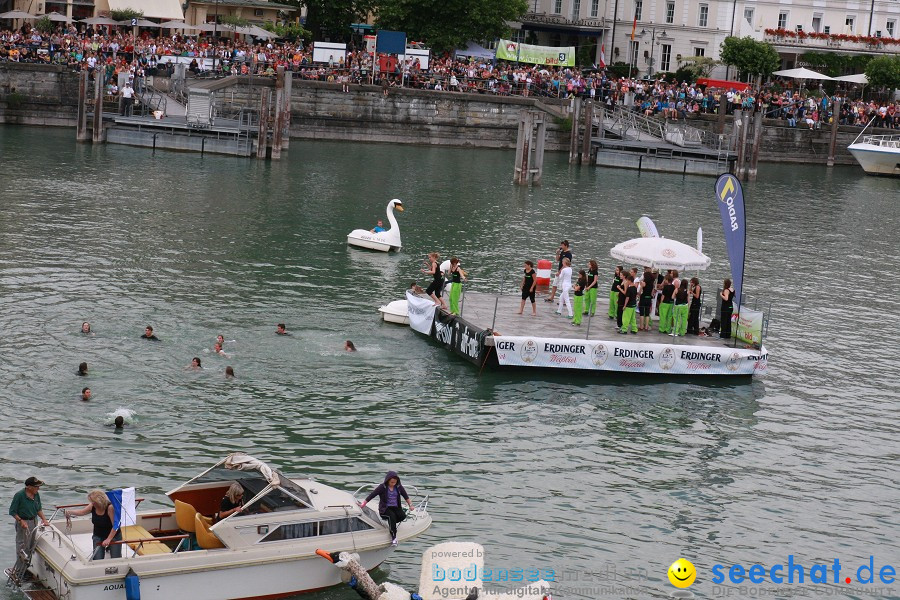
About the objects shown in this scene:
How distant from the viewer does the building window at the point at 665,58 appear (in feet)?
327

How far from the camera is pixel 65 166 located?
56594 mm

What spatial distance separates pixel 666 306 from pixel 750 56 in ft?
213

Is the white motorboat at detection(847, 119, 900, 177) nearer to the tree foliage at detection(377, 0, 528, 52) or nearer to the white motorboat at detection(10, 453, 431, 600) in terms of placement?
the tree foliage at detection(377, 0, 528, 52)

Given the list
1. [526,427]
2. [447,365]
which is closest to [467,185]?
[447,365]

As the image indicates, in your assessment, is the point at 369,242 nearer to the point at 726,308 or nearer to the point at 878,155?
the point at 726,308

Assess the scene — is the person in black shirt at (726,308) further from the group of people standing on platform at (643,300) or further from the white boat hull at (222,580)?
the white boat hull at (222,580)

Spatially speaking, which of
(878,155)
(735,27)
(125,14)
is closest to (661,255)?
(878,155)

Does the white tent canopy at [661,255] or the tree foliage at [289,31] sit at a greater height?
the tree foliage at [289,31]

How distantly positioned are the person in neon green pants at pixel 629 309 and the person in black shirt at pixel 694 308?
1495 millimetres

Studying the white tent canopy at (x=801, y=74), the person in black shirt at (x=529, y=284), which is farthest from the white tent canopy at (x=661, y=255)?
the white tent canopy at (x=801, y=74)

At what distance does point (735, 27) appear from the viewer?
321 feet

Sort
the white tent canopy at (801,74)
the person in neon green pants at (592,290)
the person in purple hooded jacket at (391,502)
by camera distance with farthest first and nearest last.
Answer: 1. the white tent canopy at (801,74)
2. the person in neon green pants at (592,290)
3. the person in purple hooded jacket at (391,502)

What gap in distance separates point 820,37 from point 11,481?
86.7 m

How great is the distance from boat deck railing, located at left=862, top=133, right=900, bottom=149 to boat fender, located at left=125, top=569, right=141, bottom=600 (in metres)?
71.1
